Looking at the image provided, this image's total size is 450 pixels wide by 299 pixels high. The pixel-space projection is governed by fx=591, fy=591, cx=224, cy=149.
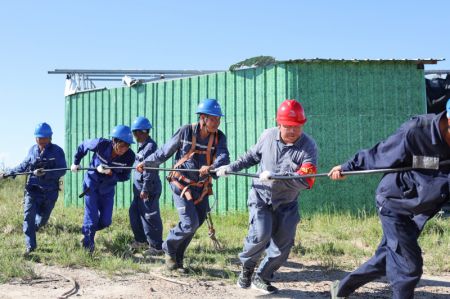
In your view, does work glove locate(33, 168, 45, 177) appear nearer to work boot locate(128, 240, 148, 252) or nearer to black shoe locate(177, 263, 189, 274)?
work boot locate(128, 240, 148, 252)

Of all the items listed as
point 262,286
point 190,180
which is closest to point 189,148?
point 190,180

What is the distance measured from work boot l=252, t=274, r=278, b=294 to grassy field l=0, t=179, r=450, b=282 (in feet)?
1.83

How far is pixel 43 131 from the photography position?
891cm

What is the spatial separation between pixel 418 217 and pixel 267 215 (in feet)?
5.43

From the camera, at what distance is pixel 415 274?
15.6ft

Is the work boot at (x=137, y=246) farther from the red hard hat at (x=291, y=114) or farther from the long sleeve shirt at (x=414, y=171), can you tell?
the long sleeve shirt at (x=414, y=171)

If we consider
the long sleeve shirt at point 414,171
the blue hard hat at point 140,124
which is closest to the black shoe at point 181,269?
the blue hard hat at point 140,124

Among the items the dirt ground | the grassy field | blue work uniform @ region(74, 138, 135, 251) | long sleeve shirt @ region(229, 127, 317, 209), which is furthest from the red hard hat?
blue work uniform @ region(74, 138, 135, 251)

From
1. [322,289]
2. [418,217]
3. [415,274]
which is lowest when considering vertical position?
[322,289]

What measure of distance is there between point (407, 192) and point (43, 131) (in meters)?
5.93

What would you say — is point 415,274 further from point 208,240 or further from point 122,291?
point 208,240

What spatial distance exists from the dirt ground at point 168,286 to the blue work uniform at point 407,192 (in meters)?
1.40

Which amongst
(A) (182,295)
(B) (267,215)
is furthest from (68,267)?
(B) (267,215)

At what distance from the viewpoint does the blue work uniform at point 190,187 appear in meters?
6.93
